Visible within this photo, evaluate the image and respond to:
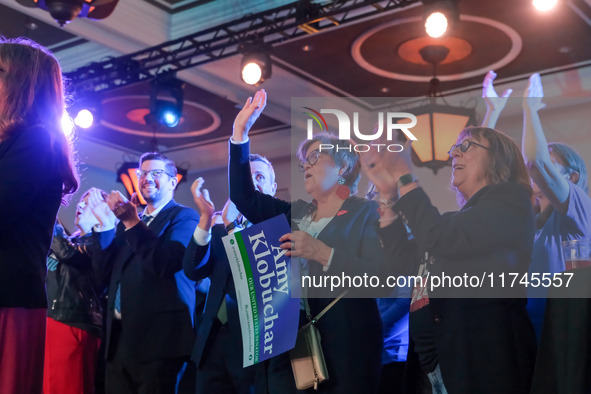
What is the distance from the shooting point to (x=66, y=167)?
1658 millimetres

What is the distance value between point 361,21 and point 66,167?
4.45 metres

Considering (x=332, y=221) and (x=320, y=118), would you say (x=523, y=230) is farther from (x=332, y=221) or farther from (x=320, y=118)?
(x=320, y=118)

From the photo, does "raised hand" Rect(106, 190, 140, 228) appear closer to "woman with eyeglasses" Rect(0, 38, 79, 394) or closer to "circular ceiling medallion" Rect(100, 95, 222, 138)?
"woman with eyeglasses" Rect(0, 38, 79, 394)

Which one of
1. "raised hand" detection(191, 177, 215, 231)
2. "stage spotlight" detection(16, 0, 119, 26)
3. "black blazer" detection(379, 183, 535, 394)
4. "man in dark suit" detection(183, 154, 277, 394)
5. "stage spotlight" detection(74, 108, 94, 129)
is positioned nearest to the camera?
"black blazer" detection(379, 183, 535, 394)

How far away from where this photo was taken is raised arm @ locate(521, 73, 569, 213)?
2.19 metres

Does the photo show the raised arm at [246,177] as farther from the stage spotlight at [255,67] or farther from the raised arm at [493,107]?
the stage spotlight at [255,67]

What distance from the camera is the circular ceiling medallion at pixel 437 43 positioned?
5988mm

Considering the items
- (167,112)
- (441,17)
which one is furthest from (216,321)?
(167,112)

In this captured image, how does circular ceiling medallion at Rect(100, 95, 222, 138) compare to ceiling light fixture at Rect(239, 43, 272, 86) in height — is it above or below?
above

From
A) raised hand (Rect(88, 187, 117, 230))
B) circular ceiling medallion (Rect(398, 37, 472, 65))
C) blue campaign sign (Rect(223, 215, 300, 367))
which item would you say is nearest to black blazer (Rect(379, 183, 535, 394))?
blue campaign sign (Rect(223, 215, 300, 367))

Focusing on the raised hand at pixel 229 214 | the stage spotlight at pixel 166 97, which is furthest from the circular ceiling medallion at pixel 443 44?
the raised hand at pixel 229 214

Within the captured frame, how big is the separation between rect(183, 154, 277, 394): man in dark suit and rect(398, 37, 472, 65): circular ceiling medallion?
3.42 meters

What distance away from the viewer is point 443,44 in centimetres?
605

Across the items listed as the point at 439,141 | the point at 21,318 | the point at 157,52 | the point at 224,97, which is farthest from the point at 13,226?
the point at 224,97
